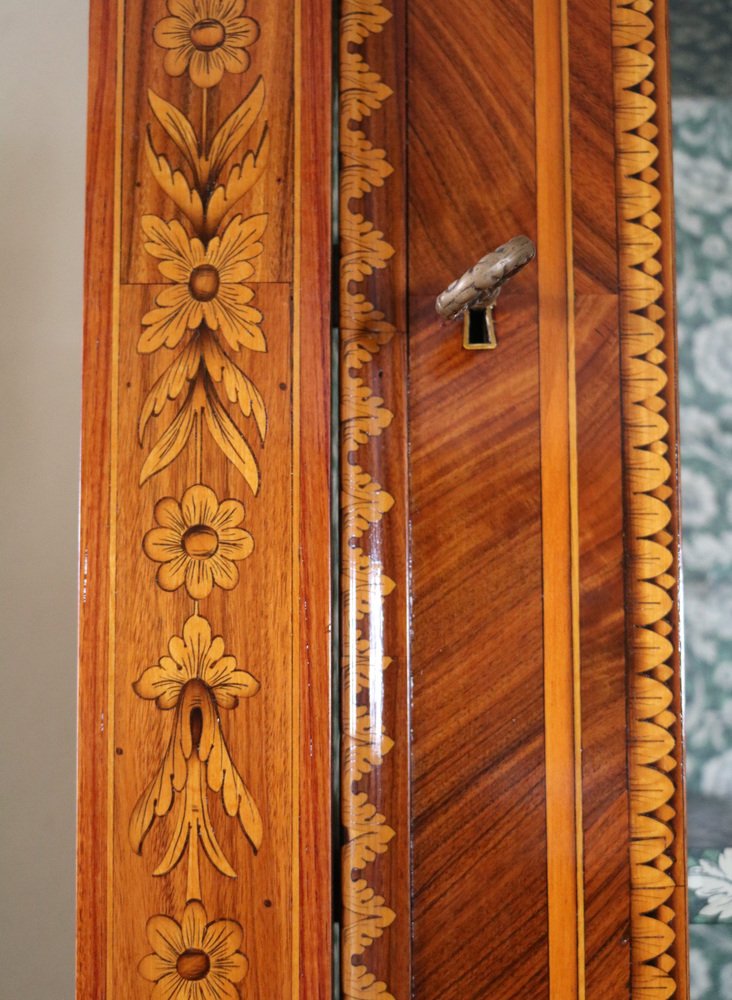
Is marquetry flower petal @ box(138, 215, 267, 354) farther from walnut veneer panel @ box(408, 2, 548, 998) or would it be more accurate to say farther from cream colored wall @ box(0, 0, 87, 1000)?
cream colored wall @ box(0, 0, 87, 1000)

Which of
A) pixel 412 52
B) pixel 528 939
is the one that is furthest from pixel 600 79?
pixel 528 939

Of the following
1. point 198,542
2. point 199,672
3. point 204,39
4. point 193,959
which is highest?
point 204,39

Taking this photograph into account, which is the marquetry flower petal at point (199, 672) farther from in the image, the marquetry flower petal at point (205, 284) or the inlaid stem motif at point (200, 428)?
the marquetry flower petal at point (205, 284)

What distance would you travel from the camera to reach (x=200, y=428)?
78cm

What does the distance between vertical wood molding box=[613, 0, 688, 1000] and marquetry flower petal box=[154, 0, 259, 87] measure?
345 mm

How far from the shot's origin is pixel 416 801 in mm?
801

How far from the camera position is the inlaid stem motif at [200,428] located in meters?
0.75

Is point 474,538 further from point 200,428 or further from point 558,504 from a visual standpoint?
point 200,428

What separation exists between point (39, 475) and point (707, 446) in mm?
745

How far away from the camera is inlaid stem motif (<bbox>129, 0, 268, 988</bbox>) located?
29.4 inches

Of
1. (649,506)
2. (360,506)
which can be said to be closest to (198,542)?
(360,506)

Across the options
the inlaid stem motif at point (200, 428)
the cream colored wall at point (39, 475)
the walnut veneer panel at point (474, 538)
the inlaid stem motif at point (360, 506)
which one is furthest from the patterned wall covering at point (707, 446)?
the cream colored wall at point (39, 475)

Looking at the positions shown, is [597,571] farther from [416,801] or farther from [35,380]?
[35,380]

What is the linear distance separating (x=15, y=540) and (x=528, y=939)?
0.71m
